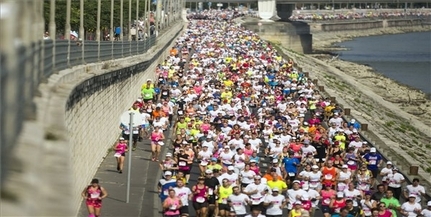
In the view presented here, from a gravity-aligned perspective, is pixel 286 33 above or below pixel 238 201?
below

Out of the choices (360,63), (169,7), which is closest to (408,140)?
(169,7)

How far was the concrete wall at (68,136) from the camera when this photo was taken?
5.94m

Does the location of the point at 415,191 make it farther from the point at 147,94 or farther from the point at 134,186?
the point at 147,94

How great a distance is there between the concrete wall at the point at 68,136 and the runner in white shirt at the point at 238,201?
8.11 ft

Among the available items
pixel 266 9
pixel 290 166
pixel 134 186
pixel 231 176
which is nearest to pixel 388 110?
pixel 290 166

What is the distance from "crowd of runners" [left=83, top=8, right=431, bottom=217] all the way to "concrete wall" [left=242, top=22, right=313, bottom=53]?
79.4 meters

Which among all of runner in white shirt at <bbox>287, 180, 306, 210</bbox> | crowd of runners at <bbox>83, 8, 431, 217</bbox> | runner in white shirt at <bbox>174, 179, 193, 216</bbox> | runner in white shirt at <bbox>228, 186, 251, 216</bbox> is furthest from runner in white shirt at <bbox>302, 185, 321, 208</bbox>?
runner in white shirt at <bbox>174, 179, 193, 216</bbox>

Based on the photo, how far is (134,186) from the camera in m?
23.1

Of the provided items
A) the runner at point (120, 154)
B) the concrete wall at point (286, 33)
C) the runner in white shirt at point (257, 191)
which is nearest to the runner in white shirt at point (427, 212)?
the runner in white shirt at point (257, 191)

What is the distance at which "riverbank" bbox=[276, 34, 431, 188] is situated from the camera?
1217 inches

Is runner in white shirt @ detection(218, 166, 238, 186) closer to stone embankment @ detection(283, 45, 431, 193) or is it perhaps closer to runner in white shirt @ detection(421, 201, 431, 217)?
runner in white shirt @ detection(421, 201, 431, 217)

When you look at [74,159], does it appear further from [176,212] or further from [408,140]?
[408,140]

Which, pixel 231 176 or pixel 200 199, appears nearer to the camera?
pixel 200 199

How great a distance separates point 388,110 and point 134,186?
36500 mm
